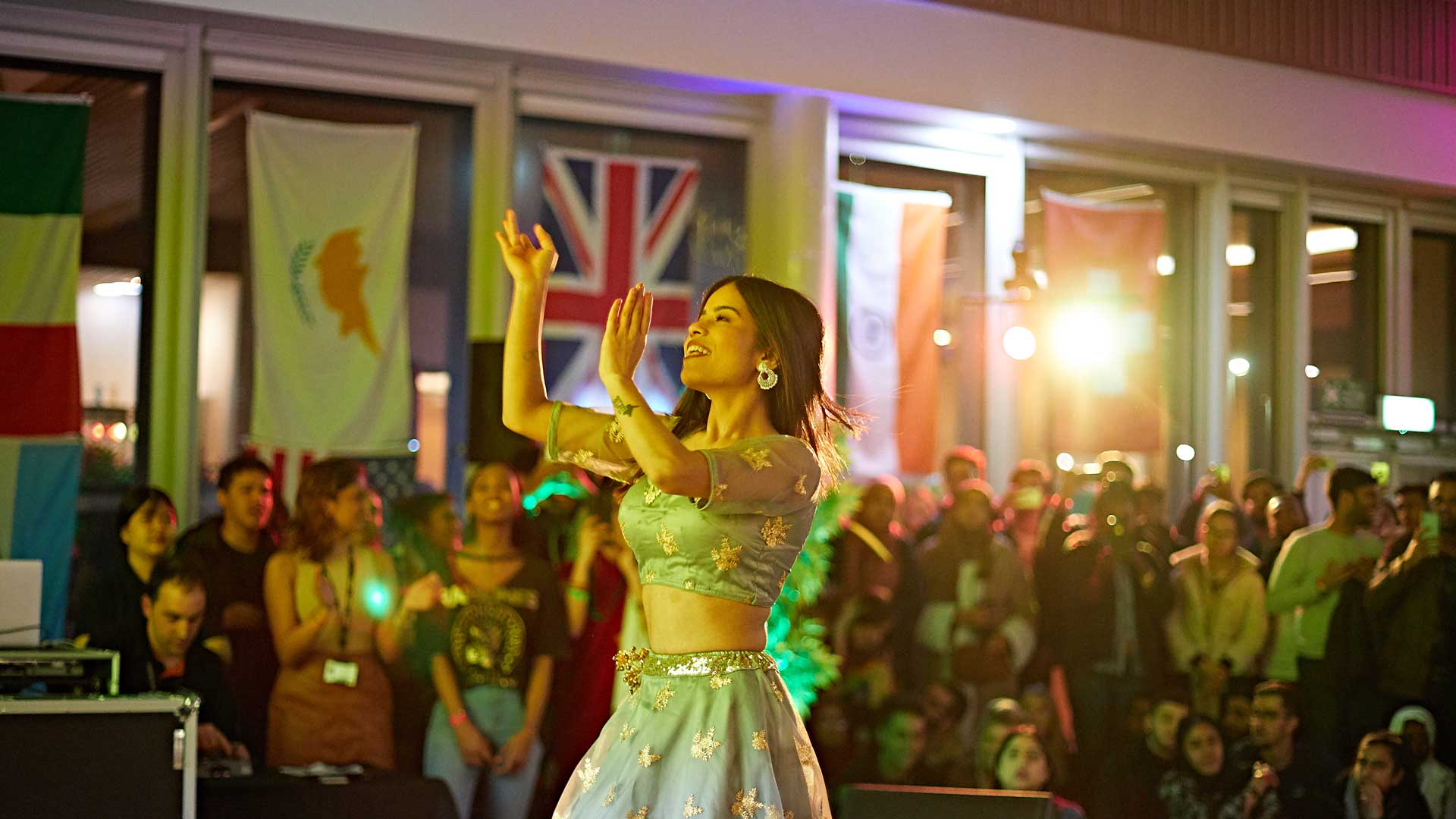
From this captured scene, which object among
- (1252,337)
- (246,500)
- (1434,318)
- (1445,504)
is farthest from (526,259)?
(1434,318)

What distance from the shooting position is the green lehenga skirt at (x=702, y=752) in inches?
99.8

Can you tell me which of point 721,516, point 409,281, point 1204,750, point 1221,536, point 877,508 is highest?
point 409,281

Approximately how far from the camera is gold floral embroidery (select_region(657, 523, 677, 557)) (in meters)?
2.66

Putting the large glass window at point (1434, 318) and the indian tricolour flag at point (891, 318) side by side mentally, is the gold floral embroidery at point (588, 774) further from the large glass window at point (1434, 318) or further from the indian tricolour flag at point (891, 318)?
the large glass window at point (1434, 318)

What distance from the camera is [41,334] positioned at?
20.1ft

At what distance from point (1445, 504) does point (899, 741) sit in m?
3.10

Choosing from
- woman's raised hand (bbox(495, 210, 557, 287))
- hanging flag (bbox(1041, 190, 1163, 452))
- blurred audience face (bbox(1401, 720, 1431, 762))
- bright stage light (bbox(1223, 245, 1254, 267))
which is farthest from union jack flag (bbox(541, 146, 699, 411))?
woman's raised hand (bbox(495, 210, 557, 287))

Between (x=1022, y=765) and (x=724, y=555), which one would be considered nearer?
(x=724, y=555)

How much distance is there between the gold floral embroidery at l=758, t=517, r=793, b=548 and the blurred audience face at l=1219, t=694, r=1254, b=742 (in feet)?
14.7

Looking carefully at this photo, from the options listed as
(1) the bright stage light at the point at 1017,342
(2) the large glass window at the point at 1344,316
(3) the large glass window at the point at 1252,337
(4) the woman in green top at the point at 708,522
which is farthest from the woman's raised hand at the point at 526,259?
(2) the large glass window at the point at 1344,316

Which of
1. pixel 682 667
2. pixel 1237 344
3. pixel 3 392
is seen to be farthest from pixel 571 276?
pixel 682 667

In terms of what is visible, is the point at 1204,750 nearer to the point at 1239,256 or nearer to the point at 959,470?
the point at 959,470

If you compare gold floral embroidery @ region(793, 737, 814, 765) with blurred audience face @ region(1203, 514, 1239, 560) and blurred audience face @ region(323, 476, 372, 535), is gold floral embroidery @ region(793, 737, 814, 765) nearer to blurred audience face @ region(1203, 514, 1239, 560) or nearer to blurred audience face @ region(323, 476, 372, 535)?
blurred audience face @ region(323, 476, 372, 535)

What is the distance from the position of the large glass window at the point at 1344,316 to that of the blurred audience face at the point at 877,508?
356 cm
